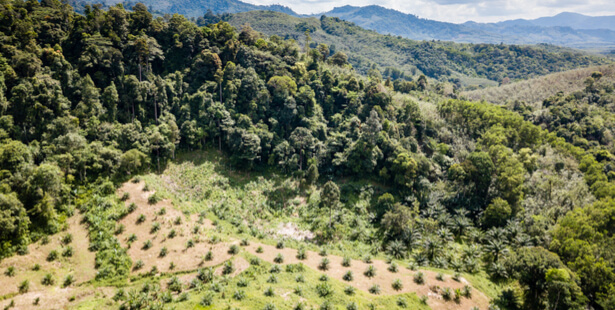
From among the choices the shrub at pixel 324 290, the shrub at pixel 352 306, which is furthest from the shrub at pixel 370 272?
the shrub at pixel 352 306

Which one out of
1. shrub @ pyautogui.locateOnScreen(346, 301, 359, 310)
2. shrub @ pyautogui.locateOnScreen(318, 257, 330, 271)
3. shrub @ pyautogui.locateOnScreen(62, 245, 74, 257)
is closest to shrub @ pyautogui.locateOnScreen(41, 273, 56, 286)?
shrub @ pyautogui.locateOnScreen(62, 245, 74, 257)

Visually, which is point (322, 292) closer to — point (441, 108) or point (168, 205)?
point (168, 205)

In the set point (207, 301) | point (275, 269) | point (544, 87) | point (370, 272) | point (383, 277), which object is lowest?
point (383, 277)

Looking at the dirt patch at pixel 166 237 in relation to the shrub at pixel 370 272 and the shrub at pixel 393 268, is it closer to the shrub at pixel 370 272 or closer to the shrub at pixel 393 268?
the shrub at pixel 370 272

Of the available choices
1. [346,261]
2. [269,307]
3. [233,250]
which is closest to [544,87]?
[346,261]

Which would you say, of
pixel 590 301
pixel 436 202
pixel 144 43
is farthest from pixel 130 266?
pixel 590 301

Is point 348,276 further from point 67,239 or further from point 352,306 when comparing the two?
point 67,239
